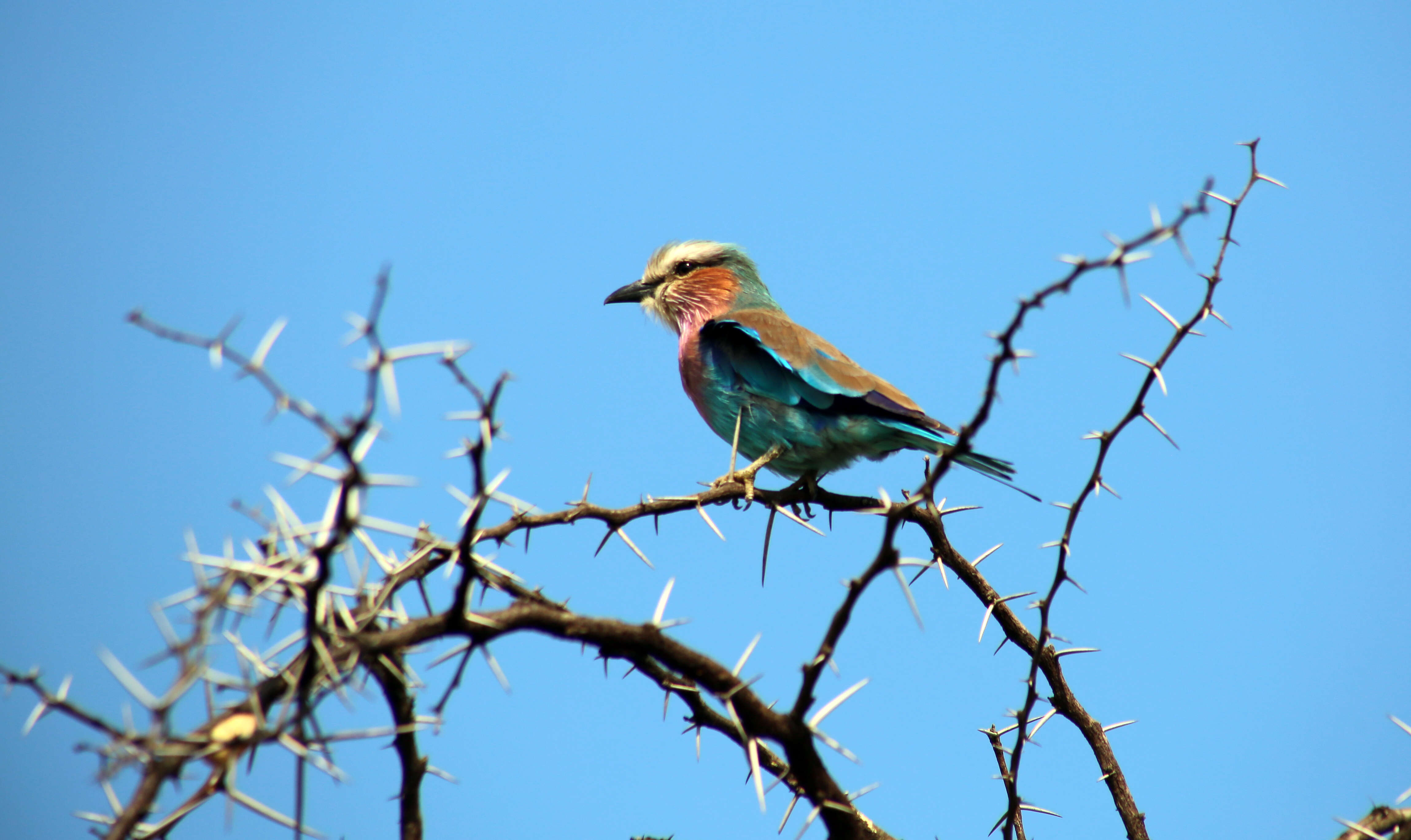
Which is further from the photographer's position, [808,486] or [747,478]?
Result: [808,486]

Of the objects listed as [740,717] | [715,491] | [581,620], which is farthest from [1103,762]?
[581,620]

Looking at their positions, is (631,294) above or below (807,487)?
above

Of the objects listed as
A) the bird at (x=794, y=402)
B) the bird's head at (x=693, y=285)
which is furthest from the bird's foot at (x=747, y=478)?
the bird's head at (x=693, y=285)

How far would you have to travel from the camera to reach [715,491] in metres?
3.38

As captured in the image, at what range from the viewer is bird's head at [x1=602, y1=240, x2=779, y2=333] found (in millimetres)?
5832

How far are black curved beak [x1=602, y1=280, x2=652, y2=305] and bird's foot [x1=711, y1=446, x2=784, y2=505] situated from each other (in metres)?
2.00

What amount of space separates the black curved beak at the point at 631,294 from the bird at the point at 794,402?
0.77 meters

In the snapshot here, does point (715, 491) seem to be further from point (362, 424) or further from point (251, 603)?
point (362, 424)

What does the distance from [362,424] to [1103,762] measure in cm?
246

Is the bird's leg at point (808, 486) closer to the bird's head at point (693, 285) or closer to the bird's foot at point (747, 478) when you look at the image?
the bird's foot at point (747, 478)

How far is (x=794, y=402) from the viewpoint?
4.46m

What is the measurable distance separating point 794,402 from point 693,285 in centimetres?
163

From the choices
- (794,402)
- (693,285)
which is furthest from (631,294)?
(794,402)

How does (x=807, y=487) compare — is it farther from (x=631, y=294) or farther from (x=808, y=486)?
(x=631, y=294)
